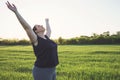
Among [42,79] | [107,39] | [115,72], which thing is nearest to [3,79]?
[115,72]

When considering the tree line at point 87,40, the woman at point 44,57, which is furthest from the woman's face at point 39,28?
the tree line at point 87,40

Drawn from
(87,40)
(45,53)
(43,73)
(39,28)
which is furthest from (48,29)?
(87,40)

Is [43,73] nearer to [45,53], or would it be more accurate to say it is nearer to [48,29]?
[45,53]

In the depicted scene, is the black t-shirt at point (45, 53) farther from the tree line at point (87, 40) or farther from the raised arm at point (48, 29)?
the tree line at point (87, 40)

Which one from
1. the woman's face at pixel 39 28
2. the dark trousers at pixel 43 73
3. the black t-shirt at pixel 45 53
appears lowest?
the dark trousers at pixel 43 73

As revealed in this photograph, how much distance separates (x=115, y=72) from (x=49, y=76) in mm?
5877

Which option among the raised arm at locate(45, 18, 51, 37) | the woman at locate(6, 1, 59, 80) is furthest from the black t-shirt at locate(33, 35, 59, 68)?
the raised arm at locate(45, 18, 51, 37)

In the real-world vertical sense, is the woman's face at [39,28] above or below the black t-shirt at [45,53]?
above

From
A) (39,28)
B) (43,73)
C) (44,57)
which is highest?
(39,28)

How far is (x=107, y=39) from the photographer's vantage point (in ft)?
219

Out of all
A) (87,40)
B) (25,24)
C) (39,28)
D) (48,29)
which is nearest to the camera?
(25,24)

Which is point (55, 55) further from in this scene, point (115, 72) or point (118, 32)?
point (118, 32)

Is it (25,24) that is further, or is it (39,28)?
(39,28)

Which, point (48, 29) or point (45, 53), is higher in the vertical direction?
point (48, 29)
